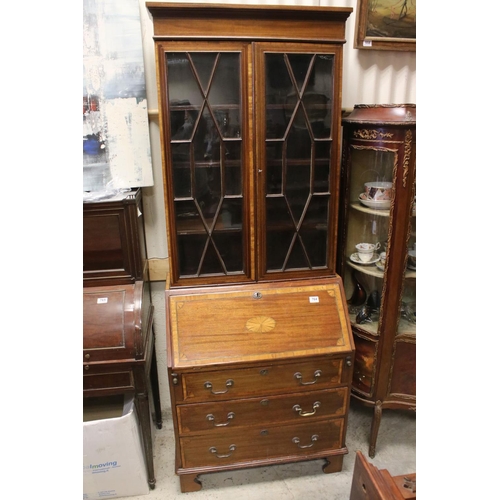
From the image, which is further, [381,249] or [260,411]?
[381,249]

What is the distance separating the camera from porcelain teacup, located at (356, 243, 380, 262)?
1.93 meters

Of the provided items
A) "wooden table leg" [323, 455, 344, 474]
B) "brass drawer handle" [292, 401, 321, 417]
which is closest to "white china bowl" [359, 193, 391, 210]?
"brass drawer handle" [292, 401, 321, 417]

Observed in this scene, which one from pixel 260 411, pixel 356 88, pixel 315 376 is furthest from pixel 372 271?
pixel 356 88

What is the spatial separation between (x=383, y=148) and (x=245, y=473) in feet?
5.46

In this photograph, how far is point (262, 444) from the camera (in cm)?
179

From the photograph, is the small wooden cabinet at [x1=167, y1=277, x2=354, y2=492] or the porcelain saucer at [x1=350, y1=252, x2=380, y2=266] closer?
the small wooden cabinet at [x1=167, y1=277, x2=354, y2=492]

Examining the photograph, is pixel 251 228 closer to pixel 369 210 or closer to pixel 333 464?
pixel 369 210

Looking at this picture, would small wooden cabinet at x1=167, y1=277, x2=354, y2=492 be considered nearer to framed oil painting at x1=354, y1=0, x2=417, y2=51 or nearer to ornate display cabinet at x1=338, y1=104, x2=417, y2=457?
ornate display cabinet at x1=338, y1=104, x2=417, y2=457

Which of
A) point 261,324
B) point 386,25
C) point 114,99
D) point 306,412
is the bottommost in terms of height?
point 306,412

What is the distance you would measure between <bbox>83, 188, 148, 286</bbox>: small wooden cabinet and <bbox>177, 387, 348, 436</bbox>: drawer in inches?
24.8

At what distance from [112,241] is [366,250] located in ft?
3.88

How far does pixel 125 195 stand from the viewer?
174 centimetres

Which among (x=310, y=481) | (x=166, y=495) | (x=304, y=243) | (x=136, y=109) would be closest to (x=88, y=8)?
(x=136, y=109)
